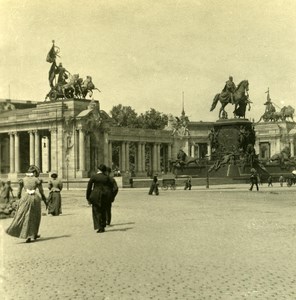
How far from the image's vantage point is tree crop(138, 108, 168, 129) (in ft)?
421

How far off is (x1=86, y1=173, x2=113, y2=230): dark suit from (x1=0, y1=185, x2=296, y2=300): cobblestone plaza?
0.35 metres

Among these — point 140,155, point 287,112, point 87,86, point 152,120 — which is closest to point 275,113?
point 287,112

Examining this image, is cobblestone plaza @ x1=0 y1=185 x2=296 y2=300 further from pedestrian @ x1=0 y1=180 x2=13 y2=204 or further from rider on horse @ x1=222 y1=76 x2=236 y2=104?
rider on horse @ x1=222 y1=76 x2=236 y2=104

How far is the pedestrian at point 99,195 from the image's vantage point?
1625 centimetres

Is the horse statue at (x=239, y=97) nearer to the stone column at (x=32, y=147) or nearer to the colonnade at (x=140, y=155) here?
the stone column at (x=32, y=147)

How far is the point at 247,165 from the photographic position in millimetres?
54594

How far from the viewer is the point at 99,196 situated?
16.7 m

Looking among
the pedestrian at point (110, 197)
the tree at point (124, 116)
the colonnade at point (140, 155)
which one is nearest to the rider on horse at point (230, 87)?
the colonnade at point (140, 155)

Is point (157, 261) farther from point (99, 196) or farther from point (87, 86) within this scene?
point (87, 86)

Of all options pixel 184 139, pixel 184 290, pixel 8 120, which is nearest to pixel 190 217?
pixel 184 290

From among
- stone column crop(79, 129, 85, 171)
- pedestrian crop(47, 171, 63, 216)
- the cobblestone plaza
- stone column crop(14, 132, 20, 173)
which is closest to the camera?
the cobblestone plaza

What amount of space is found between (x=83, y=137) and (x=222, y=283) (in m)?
62.6

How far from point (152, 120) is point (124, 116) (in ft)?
21.7

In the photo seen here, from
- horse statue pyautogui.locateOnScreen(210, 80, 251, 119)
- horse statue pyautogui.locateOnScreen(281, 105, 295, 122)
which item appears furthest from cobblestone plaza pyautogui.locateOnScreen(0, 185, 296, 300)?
horse statue pyautogui.locateOnScreen(281, 105, 295, 122)
